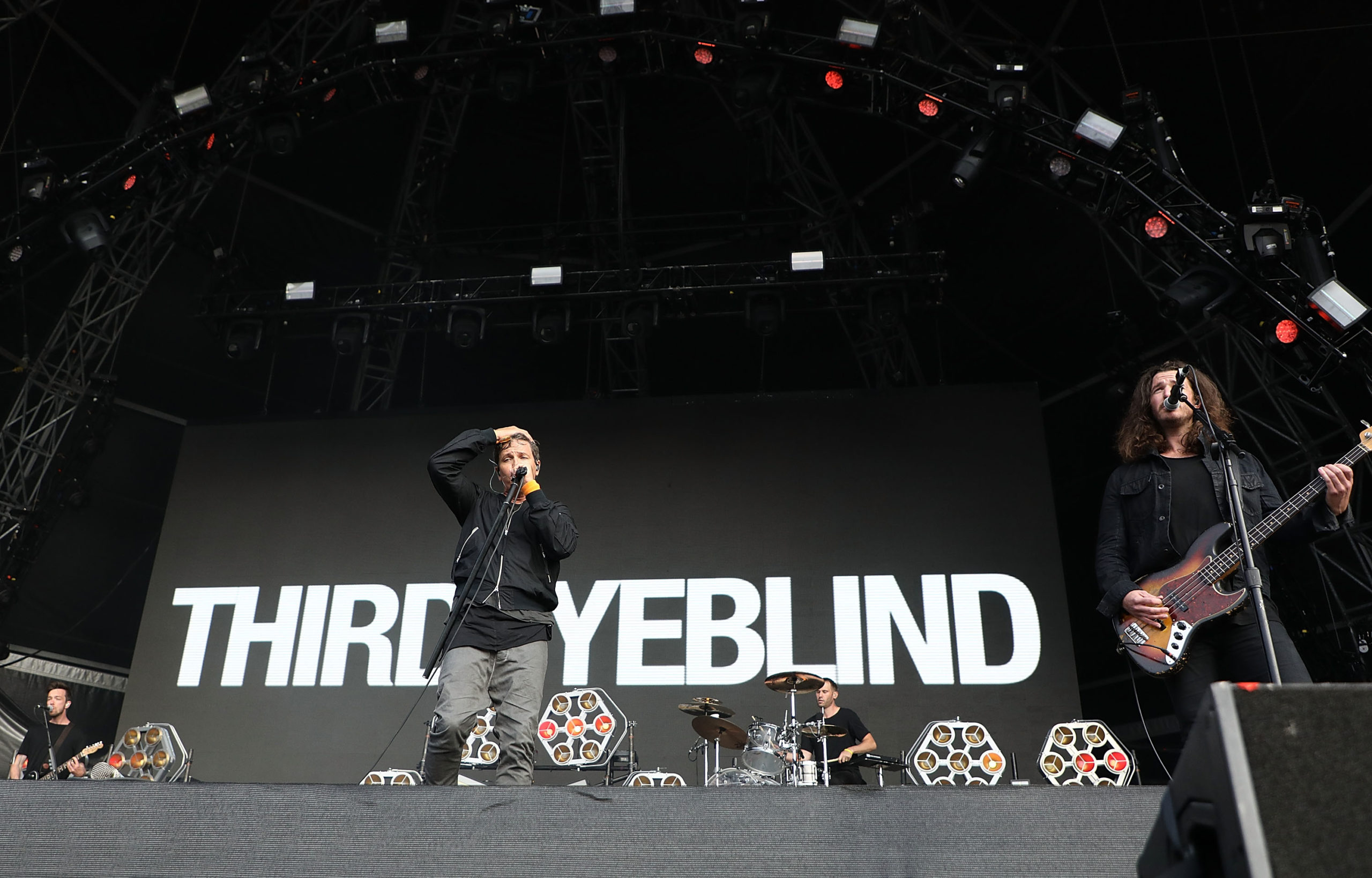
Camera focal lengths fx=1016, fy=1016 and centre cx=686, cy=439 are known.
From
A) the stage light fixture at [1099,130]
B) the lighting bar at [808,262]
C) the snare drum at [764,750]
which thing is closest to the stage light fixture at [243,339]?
the lighting bar at [808,262]

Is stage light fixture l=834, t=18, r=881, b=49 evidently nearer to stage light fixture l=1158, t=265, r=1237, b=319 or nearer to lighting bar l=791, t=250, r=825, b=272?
lighting bar l=791, t=250, r=825, b=272

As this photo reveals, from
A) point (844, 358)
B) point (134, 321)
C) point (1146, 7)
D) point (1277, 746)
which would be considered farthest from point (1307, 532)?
point (134, 321)

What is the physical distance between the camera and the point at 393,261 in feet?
32.4

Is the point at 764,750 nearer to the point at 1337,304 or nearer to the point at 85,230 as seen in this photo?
the point at 1337,304

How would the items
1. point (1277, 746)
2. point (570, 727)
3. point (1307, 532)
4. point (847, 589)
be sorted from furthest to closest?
point (847, 589), point (570, 727), point (1307, 532), point (1277, 746)

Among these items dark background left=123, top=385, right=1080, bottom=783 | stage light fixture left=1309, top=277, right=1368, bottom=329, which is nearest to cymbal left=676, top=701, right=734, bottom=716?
dark background left=123, top=385, right=1080, bottom=783

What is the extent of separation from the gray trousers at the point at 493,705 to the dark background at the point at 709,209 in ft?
17.7

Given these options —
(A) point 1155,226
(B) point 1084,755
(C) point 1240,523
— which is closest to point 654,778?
(B) point 1084,755

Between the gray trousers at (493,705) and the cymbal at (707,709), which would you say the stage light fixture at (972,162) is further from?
the gray trousers at (493,705)

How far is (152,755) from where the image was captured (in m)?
7.02

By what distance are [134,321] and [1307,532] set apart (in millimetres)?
Answer: 10286

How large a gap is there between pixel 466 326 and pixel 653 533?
2431 mm

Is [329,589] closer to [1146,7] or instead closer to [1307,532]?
[1307,532]

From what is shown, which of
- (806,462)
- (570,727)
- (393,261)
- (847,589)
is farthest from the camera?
(393,261)
